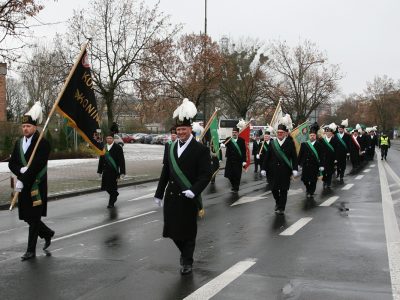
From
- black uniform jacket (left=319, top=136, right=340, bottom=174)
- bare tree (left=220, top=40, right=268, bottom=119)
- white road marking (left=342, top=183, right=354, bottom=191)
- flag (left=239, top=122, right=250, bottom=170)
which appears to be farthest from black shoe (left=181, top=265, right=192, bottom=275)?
bare tree (left=220, top=40, right=268, bottom=119)

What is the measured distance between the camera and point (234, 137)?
17422mm

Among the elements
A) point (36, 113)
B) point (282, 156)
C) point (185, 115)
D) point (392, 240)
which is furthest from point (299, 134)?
point (185, 115)

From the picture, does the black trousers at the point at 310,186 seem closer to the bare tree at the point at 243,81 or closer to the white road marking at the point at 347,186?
the white road marking at the point at 347,186

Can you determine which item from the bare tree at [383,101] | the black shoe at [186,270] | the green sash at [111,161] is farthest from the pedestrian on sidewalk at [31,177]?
the bare tree at [383,101]

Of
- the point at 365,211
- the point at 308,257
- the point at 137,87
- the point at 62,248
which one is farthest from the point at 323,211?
the point at 137,87

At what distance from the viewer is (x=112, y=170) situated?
13031mm

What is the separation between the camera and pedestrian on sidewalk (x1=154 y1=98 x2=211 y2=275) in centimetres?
641

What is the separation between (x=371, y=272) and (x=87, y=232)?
198 inches

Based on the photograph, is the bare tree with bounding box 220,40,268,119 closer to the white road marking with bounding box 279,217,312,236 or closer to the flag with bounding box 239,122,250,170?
the flag with bounding box 239,122,250,170

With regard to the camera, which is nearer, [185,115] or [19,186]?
[185,115]

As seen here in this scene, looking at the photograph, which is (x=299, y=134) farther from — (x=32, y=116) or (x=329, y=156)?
(x=32, y=116)

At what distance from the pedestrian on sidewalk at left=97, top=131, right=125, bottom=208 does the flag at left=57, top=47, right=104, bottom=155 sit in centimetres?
365

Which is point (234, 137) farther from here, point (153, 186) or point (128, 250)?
point (128, 250)

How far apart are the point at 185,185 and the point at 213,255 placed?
1.43m
